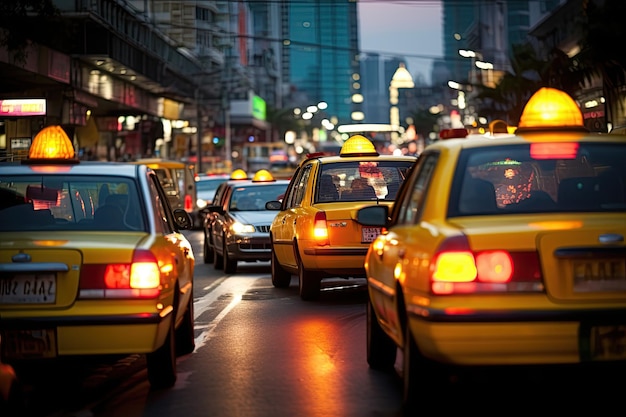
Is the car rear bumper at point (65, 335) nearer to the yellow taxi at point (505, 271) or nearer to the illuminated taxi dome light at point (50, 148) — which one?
the yellow taxi at point (505, 271)

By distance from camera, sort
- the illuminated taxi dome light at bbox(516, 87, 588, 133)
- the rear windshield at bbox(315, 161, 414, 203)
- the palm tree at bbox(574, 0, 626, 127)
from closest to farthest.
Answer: the illuminated taxi dome light at bbox(516, 87, 588, 133), the rear windshield at bbox(315, 161, 414, 203), the palm tree at bbox(574, 0, 626, 127)

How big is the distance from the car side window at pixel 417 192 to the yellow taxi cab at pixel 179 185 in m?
29.7

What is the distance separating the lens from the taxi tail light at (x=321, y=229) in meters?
14.7

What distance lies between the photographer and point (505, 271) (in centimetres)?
675

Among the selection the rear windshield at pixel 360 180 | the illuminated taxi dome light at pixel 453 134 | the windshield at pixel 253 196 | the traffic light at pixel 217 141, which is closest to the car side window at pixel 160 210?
the illuminated taxi dome light at pixel 453 134

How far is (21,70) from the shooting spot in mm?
37812

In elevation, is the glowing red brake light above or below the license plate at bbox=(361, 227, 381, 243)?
above

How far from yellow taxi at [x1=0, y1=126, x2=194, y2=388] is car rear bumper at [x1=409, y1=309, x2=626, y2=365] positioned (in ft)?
7.12

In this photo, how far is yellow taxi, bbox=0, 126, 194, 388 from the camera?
7996 mm

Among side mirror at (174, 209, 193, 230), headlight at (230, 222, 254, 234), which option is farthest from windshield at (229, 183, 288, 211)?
side mirror at (174, 209, 193, 230)

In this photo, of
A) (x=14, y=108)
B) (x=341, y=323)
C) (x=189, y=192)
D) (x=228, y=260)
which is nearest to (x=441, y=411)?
(x=341, y=323)

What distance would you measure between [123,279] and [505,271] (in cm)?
256

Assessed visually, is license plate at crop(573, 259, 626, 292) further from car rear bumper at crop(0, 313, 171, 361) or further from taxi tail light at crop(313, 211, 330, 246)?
taxi tail light at crop(313, 211, 330, 246)

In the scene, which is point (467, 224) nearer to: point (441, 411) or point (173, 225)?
point (441, 411)
